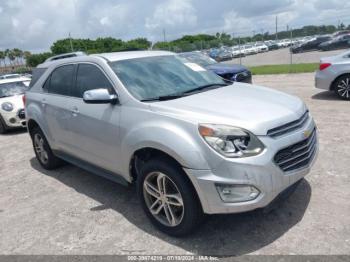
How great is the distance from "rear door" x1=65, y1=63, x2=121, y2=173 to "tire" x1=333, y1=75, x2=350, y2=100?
6.99m

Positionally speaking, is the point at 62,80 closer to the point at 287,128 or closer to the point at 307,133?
the point at 287,128

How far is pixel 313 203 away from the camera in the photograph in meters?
3.85

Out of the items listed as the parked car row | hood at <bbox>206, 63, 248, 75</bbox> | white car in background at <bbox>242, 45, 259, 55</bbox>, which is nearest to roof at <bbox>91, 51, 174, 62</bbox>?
hood at <bbox>206, 63, 248, 75</bbox>

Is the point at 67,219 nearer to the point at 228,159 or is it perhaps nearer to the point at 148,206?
the point at 148,206

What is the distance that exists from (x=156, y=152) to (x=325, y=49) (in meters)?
35.4

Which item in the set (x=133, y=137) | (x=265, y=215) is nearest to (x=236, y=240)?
(x=265, y=215)

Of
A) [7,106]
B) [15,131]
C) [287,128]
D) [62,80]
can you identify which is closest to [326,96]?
[287,128]

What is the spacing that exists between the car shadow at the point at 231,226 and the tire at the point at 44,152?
1563 millimetres

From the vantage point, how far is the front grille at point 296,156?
121 inches

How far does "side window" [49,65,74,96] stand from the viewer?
480 cm

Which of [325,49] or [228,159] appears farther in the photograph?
[325,49]

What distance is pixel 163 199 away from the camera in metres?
3.48

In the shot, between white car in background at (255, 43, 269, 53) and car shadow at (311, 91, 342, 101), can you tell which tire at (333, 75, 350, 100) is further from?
white car in background at (255, 43, 269, 53)

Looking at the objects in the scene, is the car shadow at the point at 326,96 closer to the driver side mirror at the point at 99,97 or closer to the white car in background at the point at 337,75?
the white car in background at the point at 337,75
